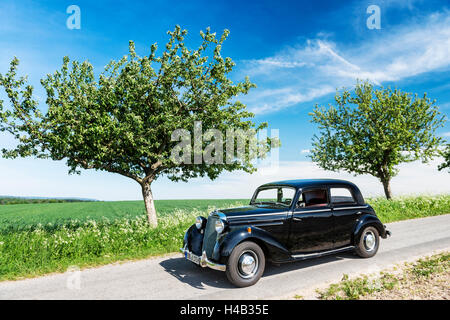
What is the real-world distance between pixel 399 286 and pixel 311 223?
2.02 metres

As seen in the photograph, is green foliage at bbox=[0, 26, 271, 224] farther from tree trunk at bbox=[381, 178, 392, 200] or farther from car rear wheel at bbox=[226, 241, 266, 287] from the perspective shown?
tree trunk at bbox=[381, 178, 392, 200]

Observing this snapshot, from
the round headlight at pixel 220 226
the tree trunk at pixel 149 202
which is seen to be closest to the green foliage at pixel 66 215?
the tree trunk at pixel 149 202

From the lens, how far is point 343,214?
7137 mm

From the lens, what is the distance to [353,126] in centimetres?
2506

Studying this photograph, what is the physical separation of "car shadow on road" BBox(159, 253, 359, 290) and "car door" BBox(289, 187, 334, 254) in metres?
0.66

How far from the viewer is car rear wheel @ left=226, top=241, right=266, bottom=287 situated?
18.0 ft

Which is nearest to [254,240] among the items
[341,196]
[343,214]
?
[343,214]

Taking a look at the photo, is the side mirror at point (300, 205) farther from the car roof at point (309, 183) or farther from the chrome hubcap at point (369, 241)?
the chrome hubcap at point (369, 241)

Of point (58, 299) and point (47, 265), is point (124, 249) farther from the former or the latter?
point (58, 299)

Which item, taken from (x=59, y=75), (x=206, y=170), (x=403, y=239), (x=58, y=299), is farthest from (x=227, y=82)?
(x=58, y=299)

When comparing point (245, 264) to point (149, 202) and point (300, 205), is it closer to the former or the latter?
point (300, 205)

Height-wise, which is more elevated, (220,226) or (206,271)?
(220,226)

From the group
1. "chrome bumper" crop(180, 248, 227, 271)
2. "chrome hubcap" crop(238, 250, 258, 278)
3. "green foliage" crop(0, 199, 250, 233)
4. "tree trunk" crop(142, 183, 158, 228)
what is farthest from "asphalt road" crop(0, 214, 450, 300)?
"green foliage" crop(0, 199, 250, 233)

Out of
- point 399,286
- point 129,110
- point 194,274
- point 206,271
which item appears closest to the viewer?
point 399,286
